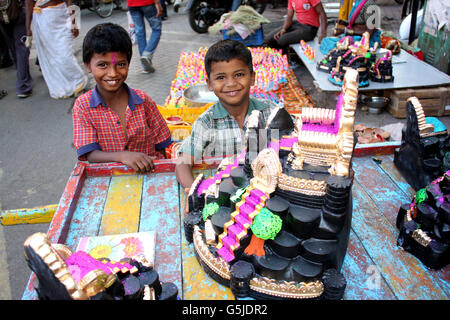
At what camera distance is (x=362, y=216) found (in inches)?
58.2

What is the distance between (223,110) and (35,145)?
10.3ft

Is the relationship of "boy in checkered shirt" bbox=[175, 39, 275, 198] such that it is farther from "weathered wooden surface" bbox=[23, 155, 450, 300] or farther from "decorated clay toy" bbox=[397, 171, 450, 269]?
"decorated clay toy" bbox=[397, 171, 450, 269]

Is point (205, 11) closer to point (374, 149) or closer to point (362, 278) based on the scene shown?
point (374, 149)

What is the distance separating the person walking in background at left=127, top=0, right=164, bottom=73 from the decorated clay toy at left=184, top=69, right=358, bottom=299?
4.91 metres

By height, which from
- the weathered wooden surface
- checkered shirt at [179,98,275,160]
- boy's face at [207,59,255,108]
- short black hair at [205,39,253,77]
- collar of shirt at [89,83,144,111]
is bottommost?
the weathered wooden surface

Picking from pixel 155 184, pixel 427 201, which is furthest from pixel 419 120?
pixel 155 184

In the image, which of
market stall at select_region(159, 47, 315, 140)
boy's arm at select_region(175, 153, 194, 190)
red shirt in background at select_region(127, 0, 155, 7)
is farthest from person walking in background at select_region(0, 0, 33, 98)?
boy's arm at select_region(175, 153, 194, 190)

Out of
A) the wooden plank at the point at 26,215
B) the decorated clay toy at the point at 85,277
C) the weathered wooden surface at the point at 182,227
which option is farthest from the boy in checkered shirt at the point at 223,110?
the wooden plank at the point at 26,215

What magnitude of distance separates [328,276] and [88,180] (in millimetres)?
1256

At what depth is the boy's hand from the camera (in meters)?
1.78

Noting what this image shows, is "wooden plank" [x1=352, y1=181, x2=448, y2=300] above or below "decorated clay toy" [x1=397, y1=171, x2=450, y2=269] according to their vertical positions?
below

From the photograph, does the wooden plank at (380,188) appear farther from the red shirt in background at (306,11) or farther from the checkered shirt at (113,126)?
the red shirt in background at (306,11)

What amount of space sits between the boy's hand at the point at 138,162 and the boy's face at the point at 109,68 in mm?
417

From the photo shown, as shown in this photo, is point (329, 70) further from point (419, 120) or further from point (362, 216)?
point (362, 216)
